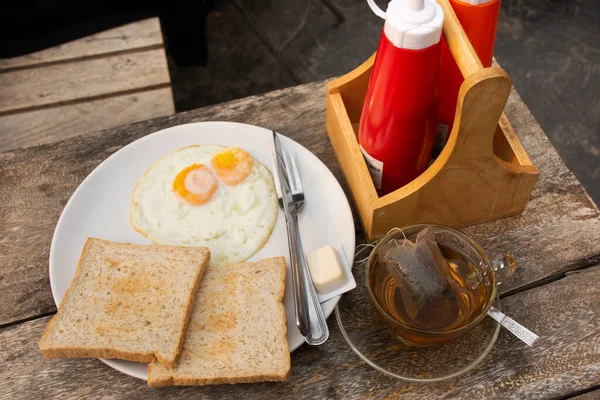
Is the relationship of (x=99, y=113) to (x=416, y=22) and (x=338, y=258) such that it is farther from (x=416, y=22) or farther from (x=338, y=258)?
(x=416, y=22)

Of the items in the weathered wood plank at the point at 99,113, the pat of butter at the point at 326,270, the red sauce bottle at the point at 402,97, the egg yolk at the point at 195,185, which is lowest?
the weathered wood plank at the point at 99,113

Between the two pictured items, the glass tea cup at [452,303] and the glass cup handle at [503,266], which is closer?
the glass tea cup at [452,303]

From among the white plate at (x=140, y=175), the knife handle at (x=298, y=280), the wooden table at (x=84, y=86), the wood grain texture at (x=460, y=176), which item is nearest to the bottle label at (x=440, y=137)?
the wood grain texture at (x=460, y=176)

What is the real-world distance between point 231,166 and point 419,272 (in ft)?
1.75

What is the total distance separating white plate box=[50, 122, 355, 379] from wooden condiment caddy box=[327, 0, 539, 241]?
71mm

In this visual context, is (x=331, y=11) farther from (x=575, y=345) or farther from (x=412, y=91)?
(x=575, y=345)

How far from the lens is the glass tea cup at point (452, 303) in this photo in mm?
986

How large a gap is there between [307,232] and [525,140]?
2.02 ft

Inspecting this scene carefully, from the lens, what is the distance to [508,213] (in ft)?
4.13

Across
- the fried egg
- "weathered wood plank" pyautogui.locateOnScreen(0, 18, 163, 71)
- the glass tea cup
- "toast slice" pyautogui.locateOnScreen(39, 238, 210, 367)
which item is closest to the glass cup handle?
the glass tea cup

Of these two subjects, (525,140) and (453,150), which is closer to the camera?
(453,150)

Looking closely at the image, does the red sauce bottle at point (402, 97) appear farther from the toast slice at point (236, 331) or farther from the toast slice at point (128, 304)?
the toast slice at point (128, 304)

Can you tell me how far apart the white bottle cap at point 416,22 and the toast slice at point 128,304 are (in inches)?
22.6

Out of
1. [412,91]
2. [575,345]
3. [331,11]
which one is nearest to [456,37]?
[412,91]
